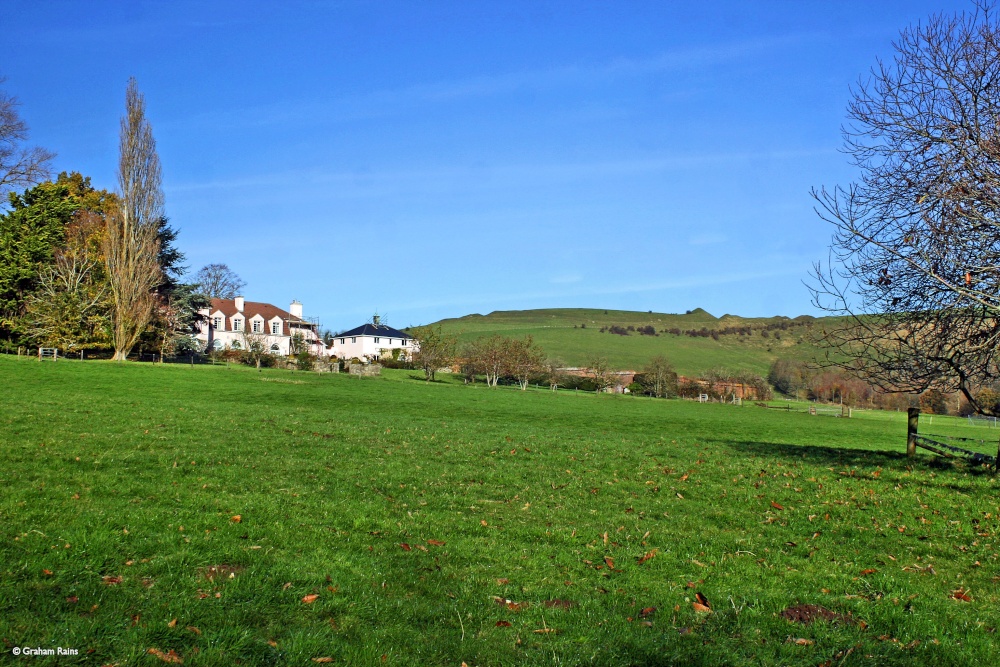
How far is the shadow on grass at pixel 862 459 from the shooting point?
1873 centimetres

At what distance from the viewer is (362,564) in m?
8.27

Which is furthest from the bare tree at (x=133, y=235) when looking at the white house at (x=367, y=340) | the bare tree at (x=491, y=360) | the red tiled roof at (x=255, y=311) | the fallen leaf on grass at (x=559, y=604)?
the white house at (x=367, y=340)

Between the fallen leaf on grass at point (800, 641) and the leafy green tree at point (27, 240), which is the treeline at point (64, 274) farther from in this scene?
the fallen leaf on grass at point (800, 641)

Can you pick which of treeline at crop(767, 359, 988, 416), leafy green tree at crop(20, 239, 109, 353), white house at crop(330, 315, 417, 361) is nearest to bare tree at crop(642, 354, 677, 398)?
treeline at crop(767, 359, 988, 416)

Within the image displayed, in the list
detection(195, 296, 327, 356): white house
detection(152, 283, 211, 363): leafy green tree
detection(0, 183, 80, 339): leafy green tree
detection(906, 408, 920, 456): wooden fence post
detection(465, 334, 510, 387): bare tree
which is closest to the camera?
detection(906, 408, 920, 456): wooden fence post

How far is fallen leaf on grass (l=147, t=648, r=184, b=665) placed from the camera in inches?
219

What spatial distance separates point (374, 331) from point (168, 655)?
145 m

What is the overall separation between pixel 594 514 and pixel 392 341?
139 meters

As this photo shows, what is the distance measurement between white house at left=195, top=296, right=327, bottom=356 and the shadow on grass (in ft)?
305

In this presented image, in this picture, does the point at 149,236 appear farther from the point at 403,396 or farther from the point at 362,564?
the point at 362,564

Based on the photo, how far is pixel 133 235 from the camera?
59.3m

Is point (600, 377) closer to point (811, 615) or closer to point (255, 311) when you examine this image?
point (255, 311)

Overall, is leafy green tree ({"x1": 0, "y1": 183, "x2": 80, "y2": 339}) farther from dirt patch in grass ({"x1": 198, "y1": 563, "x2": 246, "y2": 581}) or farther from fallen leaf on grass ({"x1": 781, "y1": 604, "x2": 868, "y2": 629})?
fallen leaf on grass ({"x1": 781, "y1": 604, "x2": 868, "y2": 629})

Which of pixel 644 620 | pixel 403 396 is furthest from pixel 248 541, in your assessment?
pixel 403 396
